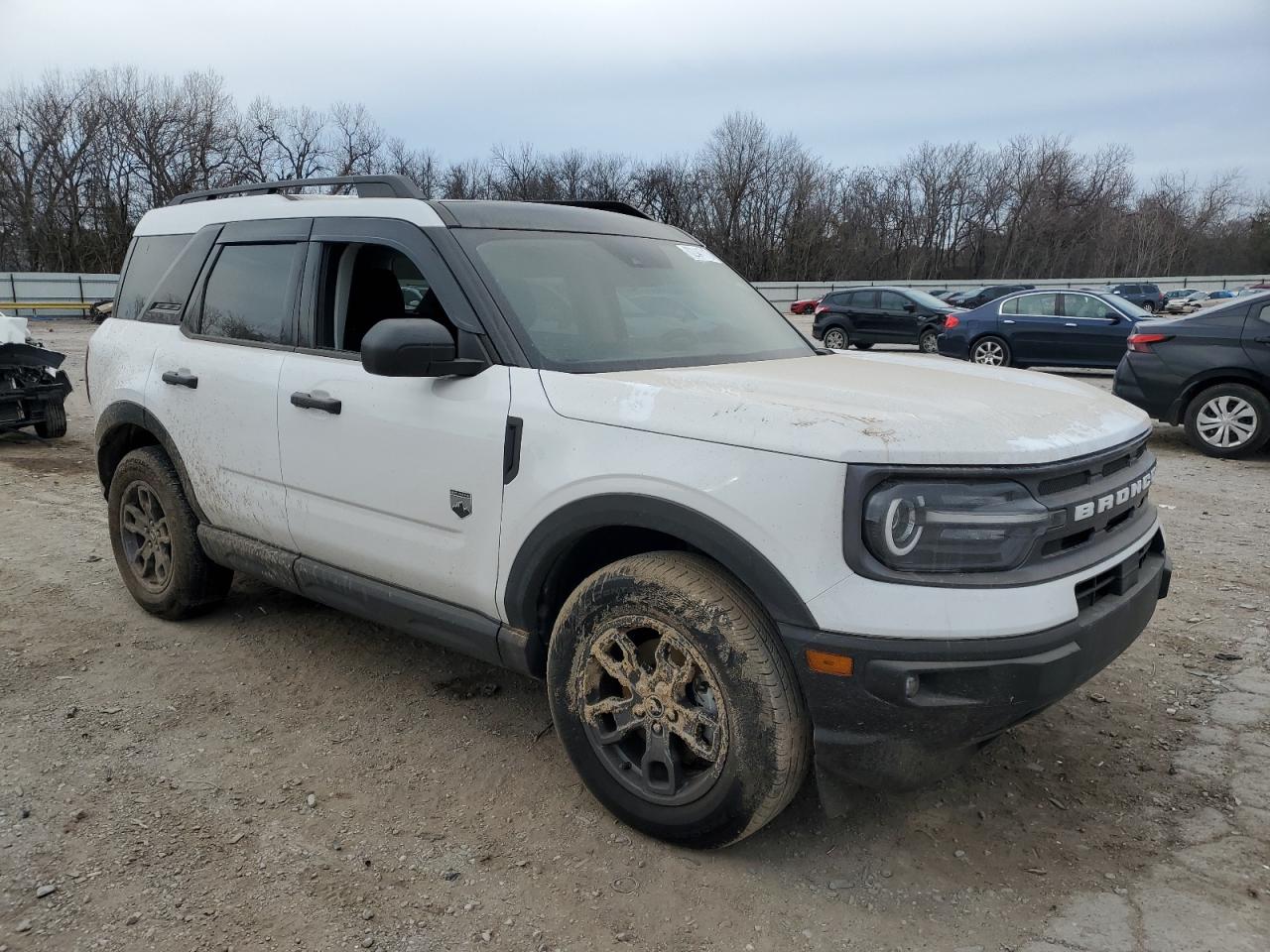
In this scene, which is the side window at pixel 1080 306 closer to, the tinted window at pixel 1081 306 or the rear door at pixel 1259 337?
the tinted window at pixel 1081 306

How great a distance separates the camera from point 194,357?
3969 millimetres

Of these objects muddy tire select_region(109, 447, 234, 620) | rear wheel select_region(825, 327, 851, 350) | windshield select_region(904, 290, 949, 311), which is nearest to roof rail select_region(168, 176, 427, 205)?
muddy tire select_region(109, 447, 234, 620)

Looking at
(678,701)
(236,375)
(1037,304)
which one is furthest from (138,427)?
(1037,304)

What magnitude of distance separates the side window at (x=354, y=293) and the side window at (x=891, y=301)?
64.5 feet

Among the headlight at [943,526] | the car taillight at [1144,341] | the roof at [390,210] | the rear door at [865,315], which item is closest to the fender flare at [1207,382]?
the car taillight at [1144,341]

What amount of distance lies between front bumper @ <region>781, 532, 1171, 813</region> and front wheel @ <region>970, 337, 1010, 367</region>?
13975mm

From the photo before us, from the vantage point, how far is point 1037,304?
15.2m

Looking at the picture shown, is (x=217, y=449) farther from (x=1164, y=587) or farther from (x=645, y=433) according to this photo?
(x=1164, y=587)

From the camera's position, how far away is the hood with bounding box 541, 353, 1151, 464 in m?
2.21

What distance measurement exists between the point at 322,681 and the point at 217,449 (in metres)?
1.07

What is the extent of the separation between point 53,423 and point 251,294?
6.94m

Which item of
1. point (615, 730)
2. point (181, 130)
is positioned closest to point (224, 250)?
point (615, 730)

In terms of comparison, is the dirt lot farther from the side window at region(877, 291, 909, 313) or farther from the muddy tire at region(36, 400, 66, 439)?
the side window at region(877, 291, 909, 313)

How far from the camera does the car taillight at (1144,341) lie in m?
8.79
